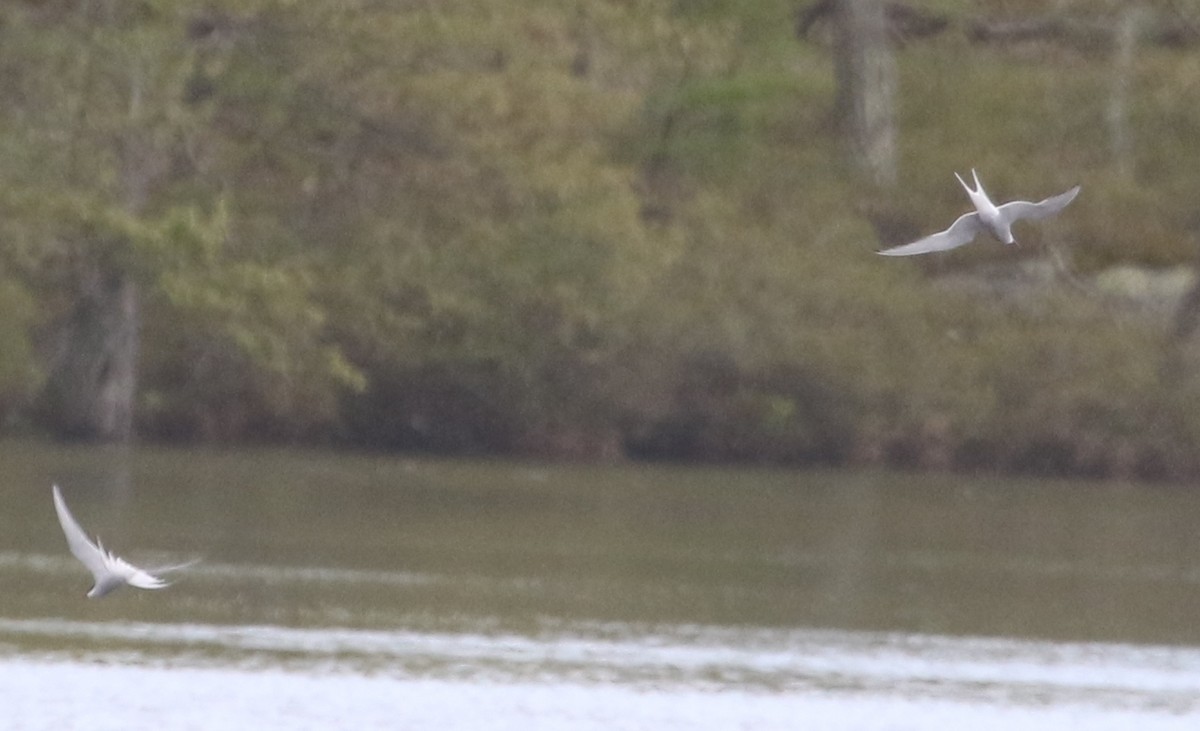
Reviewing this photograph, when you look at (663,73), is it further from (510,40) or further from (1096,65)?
(1096,65)

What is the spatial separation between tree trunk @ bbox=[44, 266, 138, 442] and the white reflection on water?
1555cm

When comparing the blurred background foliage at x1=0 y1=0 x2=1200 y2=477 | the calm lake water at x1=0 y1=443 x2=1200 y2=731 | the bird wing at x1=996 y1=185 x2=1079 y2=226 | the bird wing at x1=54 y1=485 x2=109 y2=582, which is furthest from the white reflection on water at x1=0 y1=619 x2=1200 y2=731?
the blurred background foliage at x1=0 y1=0 x2=1200 y2=477

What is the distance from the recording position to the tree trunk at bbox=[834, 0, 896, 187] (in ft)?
152

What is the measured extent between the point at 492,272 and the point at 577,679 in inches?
784

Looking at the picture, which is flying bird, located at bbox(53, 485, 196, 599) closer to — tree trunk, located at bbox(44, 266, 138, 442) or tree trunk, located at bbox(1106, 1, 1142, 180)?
tree trunk, located at bbox(44, 266, 138, 442)

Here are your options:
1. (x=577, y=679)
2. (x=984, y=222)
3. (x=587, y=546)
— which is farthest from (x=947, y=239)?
(x=587, y=546)

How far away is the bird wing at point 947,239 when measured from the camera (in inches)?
543

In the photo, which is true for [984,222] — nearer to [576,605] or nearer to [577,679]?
[577,679]

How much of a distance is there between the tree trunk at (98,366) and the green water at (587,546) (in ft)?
4.03

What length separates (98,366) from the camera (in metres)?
37.6

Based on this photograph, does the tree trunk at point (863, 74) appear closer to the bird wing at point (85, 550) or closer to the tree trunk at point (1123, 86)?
the tree trunk at point (1123, 86)

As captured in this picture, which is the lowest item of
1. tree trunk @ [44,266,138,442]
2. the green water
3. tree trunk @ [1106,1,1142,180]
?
the green water

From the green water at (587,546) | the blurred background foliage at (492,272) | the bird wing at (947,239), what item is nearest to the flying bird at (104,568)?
the bird wing at (947,239)

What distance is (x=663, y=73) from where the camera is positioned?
142 feet
